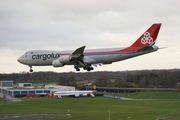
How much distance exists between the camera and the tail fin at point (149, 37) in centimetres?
7875

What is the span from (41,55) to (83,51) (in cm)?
829

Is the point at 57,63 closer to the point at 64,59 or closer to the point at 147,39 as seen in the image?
the point at 64,59

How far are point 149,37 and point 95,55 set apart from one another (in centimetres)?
1081

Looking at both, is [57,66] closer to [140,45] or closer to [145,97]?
[140,45]

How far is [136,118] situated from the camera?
82250 mm

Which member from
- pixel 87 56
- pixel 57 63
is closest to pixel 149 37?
pixel 87 56

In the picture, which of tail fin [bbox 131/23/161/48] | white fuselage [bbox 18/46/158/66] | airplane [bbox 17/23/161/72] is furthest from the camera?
tail fin [bbox 131/23/161/48]

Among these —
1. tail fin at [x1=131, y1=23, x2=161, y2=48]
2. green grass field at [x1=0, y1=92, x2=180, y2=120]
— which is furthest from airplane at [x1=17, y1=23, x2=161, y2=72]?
green grass field at [x1=0, y1=92, x2=180, y2=120]

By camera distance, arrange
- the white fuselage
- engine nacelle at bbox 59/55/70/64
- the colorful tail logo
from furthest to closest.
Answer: the colorful tail logo → engine nacelle at bbox 59/55/70/64 → the white fuselage

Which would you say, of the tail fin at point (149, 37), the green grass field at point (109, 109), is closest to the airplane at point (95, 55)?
the tail fin at point (149, 37)

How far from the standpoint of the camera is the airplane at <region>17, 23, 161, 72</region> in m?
77.9

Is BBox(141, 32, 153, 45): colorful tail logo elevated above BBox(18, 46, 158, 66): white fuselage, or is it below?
above

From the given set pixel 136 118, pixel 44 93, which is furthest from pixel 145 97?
pixel 136 118

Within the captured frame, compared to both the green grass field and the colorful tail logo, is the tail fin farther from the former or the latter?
the green grass field
